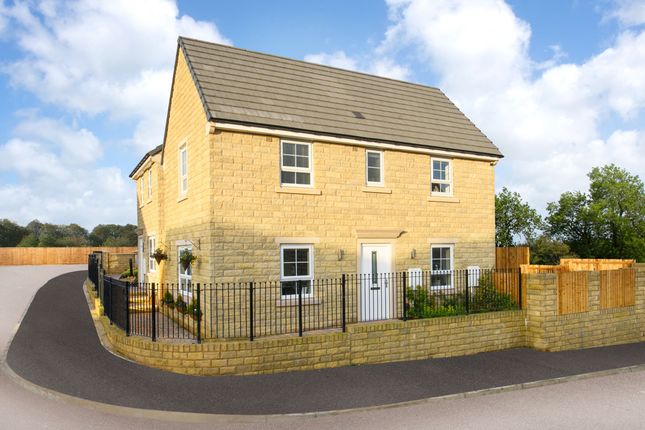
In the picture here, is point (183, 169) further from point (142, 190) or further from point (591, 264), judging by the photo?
point (591, 264)

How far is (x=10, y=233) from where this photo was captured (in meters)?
68.4

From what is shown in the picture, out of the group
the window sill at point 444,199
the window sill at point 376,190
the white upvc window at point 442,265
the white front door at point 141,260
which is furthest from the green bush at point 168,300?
the window sill at point 444,199

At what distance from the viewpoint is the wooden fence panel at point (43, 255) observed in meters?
45.3

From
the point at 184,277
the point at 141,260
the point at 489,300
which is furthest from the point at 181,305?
the point at 141,260

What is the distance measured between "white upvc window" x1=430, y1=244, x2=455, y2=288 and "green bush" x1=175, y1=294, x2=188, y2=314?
7.08 metres

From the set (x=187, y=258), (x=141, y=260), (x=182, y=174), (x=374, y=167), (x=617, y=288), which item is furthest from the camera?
(x=141, y=260)

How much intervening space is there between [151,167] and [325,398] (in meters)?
13.6

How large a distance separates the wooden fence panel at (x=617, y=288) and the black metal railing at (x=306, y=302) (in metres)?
2.67

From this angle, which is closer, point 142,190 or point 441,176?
point 441,176

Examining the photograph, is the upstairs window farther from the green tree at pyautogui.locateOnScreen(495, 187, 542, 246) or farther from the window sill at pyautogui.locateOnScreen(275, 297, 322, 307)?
the green tree at pyautogui.locateOnScreen(495, 187, 542, 246)

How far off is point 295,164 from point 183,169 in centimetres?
368

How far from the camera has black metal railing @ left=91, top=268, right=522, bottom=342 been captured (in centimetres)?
1123

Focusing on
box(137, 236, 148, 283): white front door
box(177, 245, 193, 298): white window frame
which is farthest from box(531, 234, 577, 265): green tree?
box(177, 245, 193, 298): white window frame

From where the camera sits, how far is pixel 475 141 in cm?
1622
